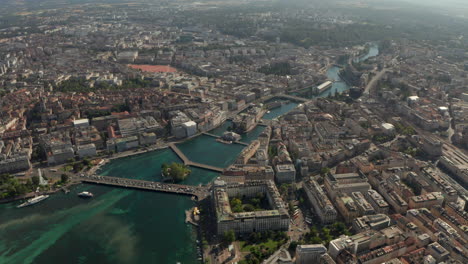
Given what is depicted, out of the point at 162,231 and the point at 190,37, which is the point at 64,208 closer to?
the point at 162,231

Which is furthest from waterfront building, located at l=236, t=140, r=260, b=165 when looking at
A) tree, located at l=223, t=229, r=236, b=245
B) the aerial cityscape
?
tree, located at l=223, t=229, r=236, b=245

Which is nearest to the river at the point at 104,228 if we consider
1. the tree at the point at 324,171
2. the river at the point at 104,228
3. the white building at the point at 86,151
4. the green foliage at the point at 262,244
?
the river at the point at 104,228

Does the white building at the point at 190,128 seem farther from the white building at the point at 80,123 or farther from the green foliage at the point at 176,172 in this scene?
the white building at the point at 80,123

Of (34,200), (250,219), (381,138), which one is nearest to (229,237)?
(250,219)

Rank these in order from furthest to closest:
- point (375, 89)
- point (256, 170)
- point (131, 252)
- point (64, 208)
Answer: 1. point (375, 89)
2. point (256, 170)
3. point (64, 208)
4. point (131, 252)

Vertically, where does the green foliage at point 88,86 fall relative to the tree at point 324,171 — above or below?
above

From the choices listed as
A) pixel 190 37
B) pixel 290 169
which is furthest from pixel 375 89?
pixel 190 37

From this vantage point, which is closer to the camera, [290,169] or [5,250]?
[5,250]

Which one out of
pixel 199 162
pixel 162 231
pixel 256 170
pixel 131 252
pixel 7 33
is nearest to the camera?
pixel 131 252
